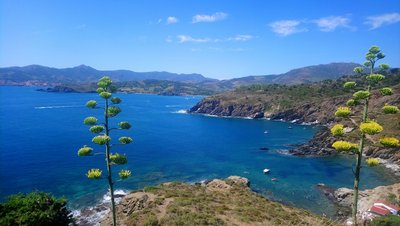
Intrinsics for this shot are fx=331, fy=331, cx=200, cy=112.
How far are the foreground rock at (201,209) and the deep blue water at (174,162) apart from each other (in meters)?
12.1

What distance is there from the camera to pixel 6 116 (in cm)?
14600

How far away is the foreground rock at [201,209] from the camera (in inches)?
1277

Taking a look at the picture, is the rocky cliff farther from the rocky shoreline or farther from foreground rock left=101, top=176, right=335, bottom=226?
foreground rock left=101, top=176, right=335, bottom=226

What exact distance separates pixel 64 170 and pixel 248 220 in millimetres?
47574

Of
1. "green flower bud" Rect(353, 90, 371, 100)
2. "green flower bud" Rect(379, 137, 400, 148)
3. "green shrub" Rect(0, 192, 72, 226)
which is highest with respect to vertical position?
"green flower bud" Rect(353, 90, 371, 100)

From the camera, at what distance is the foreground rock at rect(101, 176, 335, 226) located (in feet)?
106

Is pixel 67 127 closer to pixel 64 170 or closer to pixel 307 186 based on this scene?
pixel 64 170

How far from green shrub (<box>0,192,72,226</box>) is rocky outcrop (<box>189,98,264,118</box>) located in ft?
468

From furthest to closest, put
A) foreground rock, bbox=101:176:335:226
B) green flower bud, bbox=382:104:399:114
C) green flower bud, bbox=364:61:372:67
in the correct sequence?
foreground rock, bbox=101:176:335:226 < green flower bud, bbox=364:61:372:67 < green flower bud, bbox=382:104:399:114

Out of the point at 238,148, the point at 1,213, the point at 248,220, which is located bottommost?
the point at 238,148

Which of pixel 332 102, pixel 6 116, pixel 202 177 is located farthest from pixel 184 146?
pixel 6 116

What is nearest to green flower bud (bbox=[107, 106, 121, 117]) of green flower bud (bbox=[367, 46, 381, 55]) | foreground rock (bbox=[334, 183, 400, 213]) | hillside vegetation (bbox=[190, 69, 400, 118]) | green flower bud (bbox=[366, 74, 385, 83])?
green flower bud (bbox=[366, 74, 385, 83])

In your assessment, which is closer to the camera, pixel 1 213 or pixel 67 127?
pixel 1 213

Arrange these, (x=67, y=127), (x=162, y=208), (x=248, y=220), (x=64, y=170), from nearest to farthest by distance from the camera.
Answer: (x=248, y=220)
(x=162, y=208)
(x=64, y=170)
(x=67, y=127)
